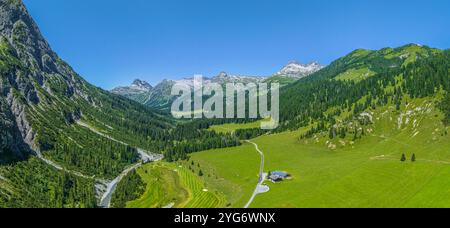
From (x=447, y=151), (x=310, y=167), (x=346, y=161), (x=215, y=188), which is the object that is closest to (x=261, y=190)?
(x=215, y=188)

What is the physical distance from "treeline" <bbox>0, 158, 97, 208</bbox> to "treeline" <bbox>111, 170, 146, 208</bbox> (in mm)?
10390

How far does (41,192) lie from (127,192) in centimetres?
4255

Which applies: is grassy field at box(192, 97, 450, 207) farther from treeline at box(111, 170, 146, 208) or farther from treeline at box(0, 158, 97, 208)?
treeline at box(0, 158, 97, 208)

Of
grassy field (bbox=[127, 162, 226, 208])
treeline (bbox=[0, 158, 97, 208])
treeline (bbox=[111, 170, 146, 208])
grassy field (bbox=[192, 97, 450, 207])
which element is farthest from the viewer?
treeline (bbox=[111, 170, 146, 208])

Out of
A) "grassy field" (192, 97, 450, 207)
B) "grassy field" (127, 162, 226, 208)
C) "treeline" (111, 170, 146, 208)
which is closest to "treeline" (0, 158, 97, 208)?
"treeline" (111, 170, 146, 208)

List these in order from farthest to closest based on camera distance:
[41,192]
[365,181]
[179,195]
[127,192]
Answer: [41,192]
[127,192]
[179,195]
[365,181]

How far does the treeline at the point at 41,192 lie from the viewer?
163875 millimetres

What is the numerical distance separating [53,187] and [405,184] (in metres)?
165

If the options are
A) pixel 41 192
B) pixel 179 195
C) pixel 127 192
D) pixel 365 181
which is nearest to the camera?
pixel 365 181

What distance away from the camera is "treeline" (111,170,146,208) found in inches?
6698

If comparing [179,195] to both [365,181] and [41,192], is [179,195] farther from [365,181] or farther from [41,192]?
[365,181]

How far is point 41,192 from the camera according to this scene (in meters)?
Answer: 181

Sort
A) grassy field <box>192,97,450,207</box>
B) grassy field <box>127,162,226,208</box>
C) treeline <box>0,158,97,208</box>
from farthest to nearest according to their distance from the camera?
treeline <box>0,158,97,208</box>, grassy field <box>127,162,226,208</box>, grassy field <box>192,97,450,207</box>

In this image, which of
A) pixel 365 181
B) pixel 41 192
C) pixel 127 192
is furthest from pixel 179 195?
pixel 365 181
